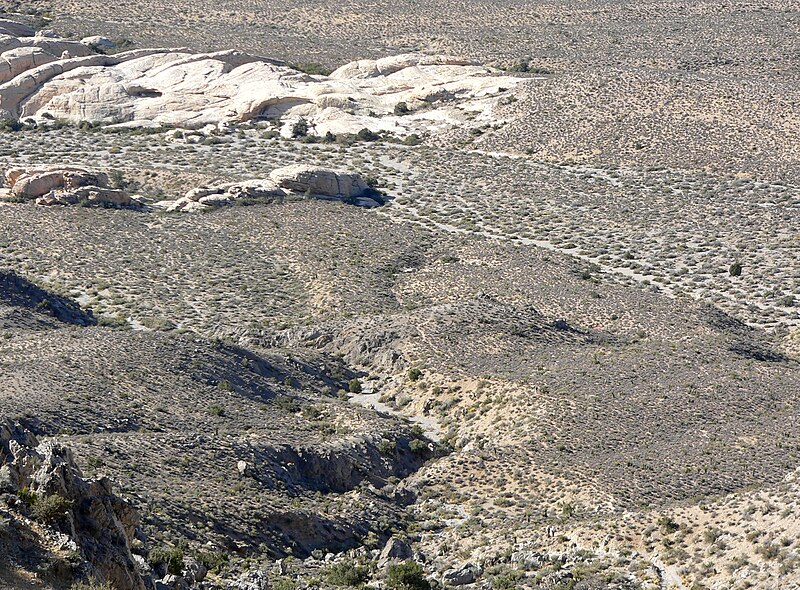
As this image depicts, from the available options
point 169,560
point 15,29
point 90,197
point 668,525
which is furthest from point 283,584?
point 15,29

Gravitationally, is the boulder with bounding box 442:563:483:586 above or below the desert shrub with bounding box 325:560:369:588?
below

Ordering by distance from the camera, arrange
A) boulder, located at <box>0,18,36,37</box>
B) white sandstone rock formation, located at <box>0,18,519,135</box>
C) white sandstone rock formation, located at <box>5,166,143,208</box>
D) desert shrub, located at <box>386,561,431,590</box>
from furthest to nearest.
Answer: boulder, located at <box>0,18,36,37</box> → white sandstone rock formation, located at <box>0,18,519,135</box> → white sandstone rock formation, located at <box>5,166,143,208</box> → desert shrub, located at <box>386,561,431,590</box>

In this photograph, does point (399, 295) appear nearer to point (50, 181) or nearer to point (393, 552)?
point (50, 181)

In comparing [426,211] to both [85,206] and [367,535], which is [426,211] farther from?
[367,535]

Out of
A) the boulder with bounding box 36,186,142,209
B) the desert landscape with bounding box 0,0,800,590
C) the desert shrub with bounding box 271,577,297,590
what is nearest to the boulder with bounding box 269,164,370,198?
the desert landscape with bounding box 0,0,800,590

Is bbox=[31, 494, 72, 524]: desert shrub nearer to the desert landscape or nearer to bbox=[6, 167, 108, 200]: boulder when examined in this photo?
the desert landscape

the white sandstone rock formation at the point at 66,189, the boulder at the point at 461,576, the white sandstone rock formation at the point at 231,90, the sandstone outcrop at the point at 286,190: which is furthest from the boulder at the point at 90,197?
the boulder at the point at 461,576

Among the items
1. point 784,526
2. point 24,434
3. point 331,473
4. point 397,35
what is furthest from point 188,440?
point 397,35
